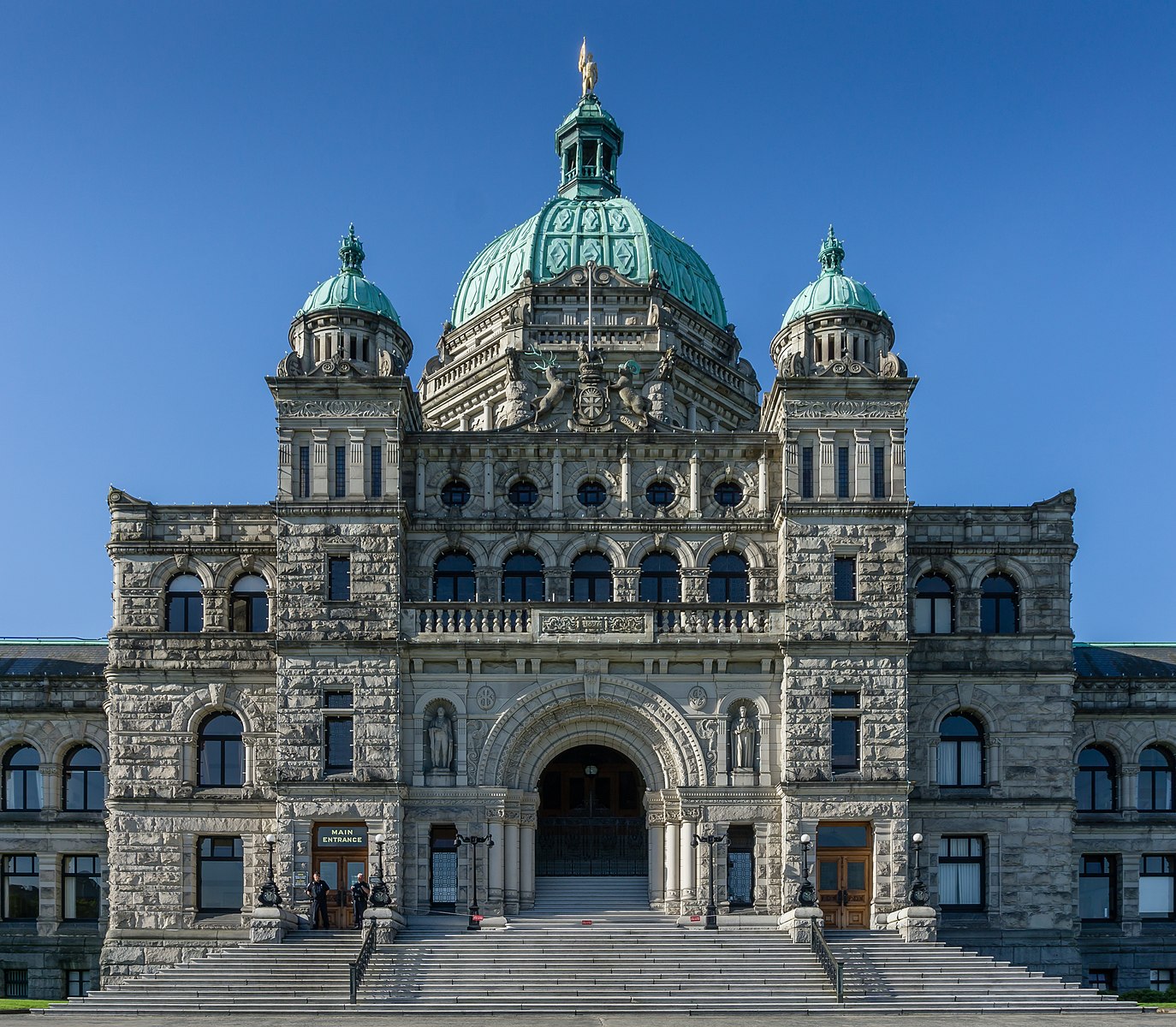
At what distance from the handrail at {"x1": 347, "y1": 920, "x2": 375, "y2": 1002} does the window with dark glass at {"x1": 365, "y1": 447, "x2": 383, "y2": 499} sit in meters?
11.9

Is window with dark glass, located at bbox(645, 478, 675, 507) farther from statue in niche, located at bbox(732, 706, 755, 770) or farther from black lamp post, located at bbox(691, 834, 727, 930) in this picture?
black lamp post, located at bbox(691, 834, 727, 930)

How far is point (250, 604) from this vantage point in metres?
46.4

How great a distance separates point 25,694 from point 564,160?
29.9 m

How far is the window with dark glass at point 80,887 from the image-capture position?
48.9 metres

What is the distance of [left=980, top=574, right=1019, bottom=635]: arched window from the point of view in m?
46.8

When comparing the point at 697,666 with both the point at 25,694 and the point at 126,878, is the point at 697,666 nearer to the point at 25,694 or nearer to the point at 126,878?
the point at 126,878

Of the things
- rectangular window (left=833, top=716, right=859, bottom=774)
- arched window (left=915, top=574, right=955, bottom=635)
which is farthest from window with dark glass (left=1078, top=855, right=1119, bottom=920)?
rectangular window (left=833, top=716, right=859, bottom=774)

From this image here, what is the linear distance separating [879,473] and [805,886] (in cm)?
1168

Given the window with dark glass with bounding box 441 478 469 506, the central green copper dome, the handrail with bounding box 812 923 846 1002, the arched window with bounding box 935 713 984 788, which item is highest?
the central green copper dome

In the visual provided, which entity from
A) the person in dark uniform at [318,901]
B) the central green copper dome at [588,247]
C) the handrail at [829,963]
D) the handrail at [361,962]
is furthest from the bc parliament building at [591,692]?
the central green copper dome at [588,247]

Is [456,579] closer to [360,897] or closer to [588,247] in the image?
[360,897]

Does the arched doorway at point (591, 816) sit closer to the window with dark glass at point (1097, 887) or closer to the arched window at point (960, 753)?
the arched window at point (960, 753)

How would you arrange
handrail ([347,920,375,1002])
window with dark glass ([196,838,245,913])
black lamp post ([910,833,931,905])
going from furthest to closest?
window with dark glass ([196,838,245,913]), black lamp post ([910,833,931,905]), handrail ([347,920,375,1002])

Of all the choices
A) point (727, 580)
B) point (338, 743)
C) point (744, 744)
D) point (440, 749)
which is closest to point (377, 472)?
point (338, 743)
